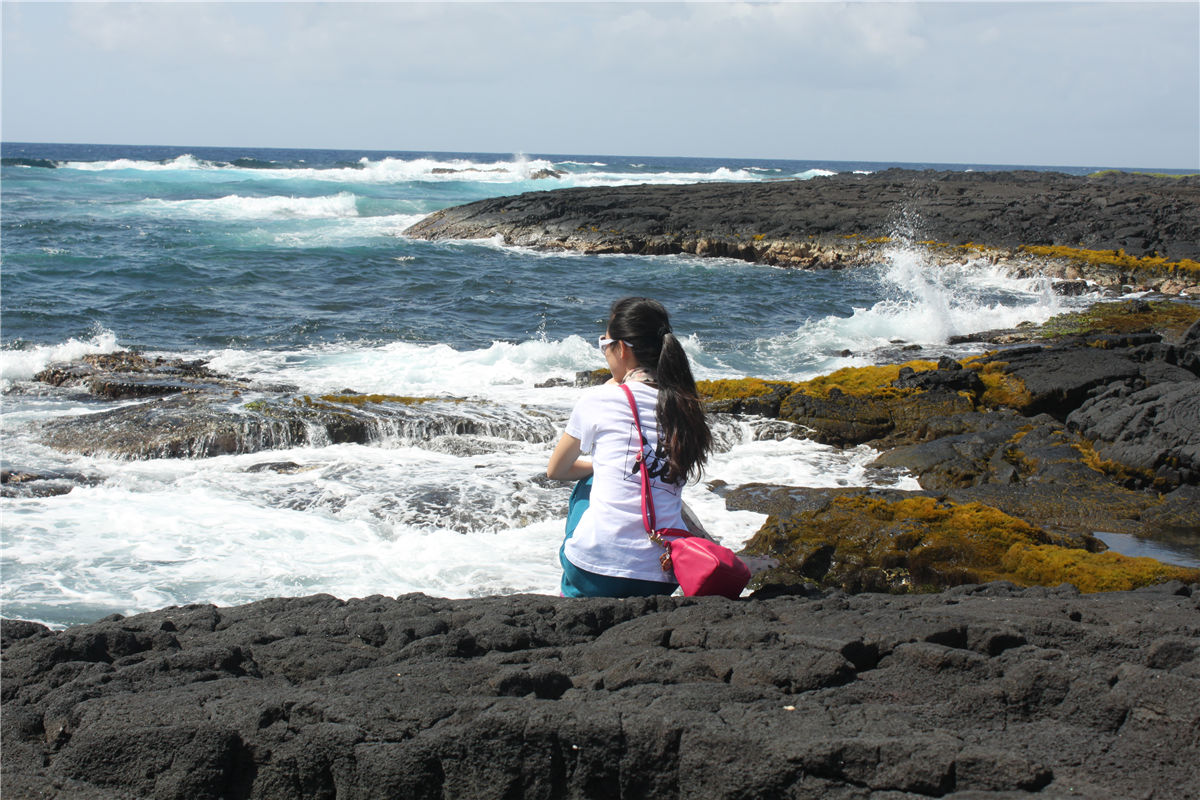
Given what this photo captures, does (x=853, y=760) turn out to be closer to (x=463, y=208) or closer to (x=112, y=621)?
(x=112, y=621)

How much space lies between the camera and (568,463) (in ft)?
12.7

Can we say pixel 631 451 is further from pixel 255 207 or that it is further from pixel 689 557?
pixel 255 207

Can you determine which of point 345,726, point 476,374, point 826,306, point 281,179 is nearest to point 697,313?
point 826,306

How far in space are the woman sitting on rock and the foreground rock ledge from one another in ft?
0.80

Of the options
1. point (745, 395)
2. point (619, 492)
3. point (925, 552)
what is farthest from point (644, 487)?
point (745, 395)

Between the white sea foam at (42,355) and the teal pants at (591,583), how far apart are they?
35.3 ft

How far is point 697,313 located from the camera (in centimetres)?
1962

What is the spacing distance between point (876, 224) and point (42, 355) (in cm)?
2464

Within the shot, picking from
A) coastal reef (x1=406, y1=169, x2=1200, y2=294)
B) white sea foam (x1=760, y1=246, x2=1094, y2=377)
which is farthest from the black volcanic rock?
white sea foam (x1=760, y1=246, x2=1094, y2=377)

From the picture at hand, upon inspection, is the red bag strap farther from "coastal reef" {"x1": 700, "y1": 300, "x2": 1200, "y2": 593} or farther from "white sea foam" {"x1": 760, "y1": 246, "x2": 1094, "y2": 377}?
"white sea foam" {"x1": 760, "y1": 246, "x2": 1094, "y2": 377}

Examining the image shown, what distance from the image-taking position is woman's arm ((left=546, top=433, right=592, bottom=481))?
3.81 metres

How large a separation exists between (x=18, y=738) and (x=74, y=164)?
78.4 meters

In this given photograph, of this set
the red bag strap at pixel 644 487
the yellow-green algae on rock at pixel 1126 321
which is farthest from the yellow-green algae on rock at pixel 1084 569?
the yellow-green algae on rock at pixel 1126 321

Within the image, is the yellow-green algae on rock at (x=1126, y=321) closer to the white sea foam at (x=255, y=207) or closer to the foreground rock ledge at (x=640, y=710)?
the foreground rock ledge at (x=640, y=710)
